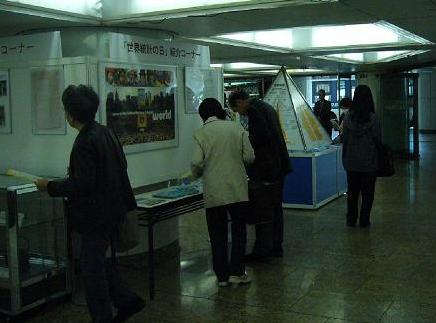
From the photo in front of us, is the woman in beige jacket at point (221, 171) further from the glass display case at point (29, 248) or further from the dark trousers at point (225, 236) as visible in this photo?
the glass display case at point (29, 248)

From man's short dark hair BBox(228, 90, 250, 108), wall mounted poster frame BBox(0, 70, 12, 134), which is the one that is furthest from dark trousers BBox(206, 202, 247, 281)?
wall mounted poster frame BBox(0, 70, 12, 134)

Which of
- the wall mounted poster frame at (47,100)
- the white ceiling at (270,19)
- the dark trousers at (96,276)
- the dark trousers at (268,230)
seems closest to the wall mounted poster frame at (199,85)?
the white ceiling at (270,19)

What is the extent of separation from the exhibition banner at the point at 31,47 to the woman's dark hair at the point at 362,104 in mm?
3433

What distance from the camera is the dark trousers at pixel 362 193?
6871 mm

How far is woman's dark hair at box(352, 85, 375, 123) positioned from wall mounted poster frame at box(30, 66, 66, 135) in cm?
343

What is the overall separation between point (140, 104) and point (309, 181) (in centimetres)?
327

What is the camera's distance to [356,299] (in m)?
4.44

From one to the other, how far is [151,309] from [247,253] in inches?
67.4

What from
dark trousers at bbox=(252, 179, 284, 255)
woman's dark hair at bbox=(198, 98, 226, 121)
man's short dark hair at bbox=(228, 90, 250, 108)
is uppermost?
man's short dark hair at bbox=(228, 90, 250, 108)

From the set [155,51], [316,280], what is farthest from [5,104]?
[316,280]

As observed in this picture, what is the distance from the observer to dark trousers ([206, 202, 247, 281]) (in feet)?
15.2

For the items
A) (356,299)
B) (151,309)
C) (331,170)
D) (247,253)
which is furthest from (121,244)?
(331,170)

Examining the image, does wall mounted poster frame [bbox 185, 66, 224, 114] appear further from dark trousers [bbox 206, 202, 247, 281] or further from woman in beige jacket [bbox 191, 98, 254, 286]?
dark trousers [bbox 206, 202, 247, 281]

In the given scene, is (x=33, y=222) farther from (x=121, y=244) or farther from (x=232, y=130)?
(x=232, y=130)
